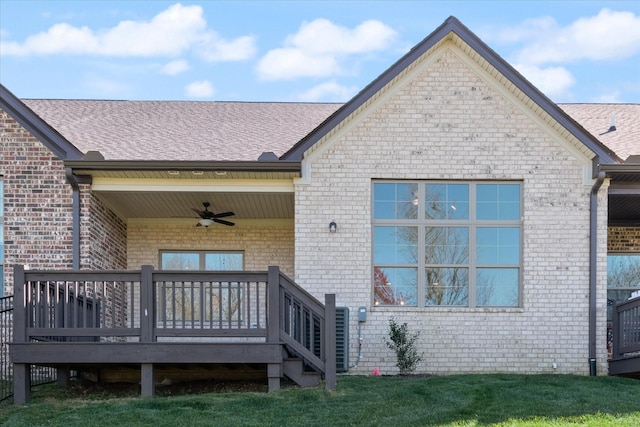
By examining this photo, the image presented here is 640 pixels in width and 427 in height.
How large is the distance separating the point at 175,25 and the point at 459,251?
75.9ft

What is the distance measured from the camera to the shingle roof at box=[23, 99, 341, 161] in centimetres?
1338

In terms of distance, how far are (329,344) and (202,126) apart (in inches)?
250

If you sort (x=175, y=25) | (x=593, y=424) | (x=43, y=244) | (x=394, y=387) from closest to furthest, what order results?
(x=593, y=424) < (x=394, y=387) < (x=43, y=244) < (x=175, y=25)

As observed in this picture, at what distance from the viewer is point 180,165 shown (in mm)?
12375

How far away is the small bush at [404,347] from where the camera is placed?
1212cm

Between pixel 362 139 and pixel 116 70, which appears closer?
pixel 362 139

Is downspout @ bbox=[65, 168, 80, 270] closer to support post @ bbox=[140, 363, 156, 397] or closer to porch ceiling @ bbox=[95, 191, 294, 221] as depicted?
porch ceiling @ bbox=[95, 191, 294, 221]

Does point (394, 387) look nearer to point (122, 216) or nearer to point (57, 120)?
point (122, 216)

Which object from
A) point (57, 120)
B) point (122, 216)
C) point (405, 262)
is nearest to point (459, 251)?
point (405, 262)


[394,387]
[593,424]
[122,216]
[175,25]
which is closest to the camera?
[593,424]

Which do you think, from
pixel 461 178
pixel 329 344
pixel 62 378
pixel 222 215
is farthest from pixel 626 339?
pixel 62 378

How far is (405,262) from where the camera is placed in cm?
1267

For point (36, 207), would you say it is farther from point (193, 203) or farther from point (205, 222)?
point (205, 222)

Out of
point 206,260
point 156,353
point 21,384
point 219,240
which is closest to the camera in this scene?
point 21,384
